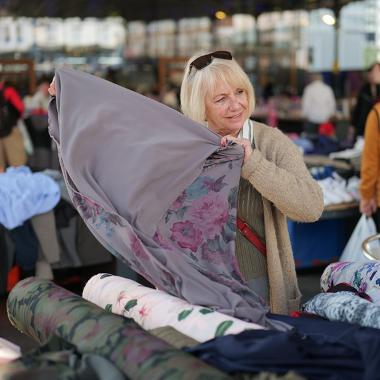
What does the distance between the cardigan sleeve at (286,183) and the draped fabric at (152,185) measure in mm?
89

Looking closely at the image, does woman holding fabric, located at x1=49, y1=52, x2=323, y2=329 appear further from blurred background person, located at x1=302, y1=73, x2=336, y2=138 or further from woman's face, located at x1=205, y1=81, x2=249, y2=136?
blurred background person, located at x1=302, y1=73, x2=336, y2=138

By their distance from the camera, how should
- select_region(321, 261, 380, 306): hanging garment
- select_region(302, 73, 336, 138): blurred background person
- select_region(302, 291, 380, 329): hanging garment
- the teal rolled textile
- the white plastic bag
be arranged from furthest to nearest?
select_region(302, 73, 336, 138): blurred background person
the white plastic bag
select_region(321, 261, 380, 306): hanging garment
select_region(302, 291, 380, 329): hanging garment
the teal rolled textile

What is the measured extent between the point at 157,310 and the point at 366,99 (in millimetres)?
7743

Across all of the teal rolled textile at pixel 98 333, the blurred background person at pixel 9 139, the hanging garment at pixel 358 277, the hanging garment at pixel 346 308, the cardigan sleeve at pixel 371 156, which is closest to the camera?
the teal rolled textile at pixel 98 333

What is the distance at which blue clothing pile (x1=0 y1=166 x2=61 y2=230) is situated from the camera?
5.48 m

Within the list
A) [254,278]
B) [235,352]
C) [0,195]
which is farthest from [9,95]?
[235,352]

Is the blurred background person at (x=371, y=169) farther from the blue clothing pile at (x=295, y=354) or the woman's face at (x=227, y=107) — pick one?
the blue clothing pile at (x=295, y=354)

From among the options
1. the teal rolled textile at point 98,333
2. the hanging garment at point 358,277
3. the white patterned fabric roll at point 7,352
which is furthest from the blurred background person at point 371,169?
the white patterned fabric roll at point 7,352

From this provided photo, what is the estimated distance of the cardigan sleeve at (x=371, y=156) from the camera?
17.7ft

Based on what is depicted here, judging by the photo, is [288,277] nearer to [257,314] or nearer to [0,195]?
[257,314]

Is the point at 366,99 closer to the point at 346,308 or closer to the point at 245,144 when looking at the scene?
the point at 245,144

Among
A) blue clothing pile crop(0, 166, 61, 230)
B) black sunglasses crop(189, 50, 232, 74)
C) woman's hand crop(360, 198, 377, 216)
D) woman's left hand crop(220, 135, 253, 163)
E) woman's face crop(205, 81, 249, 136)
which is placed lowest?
woman's hand crop(360, 198, 377, 216)

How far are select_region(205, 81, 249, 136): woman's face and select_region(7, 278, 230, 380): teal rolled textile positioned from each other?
79 cm

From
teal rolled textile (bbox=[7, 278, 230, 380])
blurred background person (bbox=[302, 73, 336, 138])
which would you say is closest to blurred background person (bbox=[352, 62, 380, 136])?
blurred background person (bbox=[302, 73, 336, 138])
